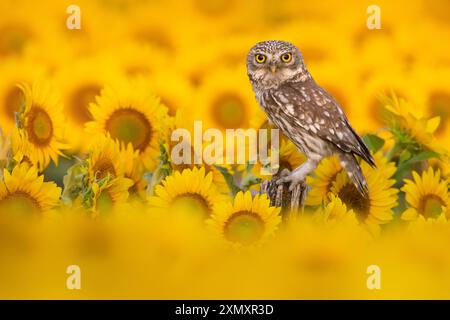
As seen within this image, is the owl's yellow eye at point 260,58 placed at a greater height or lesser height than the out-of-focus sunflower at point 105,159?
greater

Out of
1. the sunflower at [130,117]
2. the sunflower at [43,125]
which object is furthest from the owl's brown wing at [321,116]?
the sunflower at [43,125]

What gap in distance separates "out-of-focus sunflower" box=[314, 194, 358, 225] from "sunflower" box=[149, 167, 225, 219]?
235mm

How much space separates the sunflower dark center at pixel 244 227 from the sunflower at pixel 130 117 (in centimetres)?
30

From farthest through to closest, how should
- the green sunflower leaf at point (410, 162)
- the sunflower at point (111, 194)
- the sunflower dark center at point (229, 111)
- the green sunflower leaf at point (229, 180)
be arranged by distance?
the sunflower dark center at point (229, 111)
the green sunflower leaf at point (410, 162)
the green sunflower leaf at point (229, 180)
the sunflower at point (111, 194)

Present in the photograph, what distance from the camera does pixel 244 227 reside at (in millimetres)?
1983

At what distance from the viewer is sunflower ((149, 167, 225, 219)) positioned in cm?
199

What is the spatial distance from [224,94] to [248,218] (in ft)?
1.70

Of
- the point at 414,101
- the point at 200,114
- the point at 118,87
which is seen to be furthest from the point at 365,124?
the point at 118,87

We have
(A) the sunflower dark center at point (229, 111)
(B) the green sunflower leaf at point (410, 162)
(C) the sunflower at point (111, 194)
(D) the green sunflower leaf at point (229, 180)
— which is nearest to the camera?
(C) the sunflower at point (111, 194)

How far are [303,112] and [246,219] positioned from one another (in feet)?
1.10

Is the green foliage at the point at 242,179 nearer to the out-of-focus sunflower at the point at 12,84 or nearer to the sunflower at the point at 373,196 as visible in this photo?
the sunflower at the point at 373,196

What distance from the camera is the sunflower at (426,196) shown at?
2.18 m

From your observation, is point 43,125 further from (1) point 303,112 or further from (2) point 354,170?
(2) point 354,170

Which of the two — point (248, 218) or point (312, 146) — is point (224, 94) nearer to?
point (312, 146)
